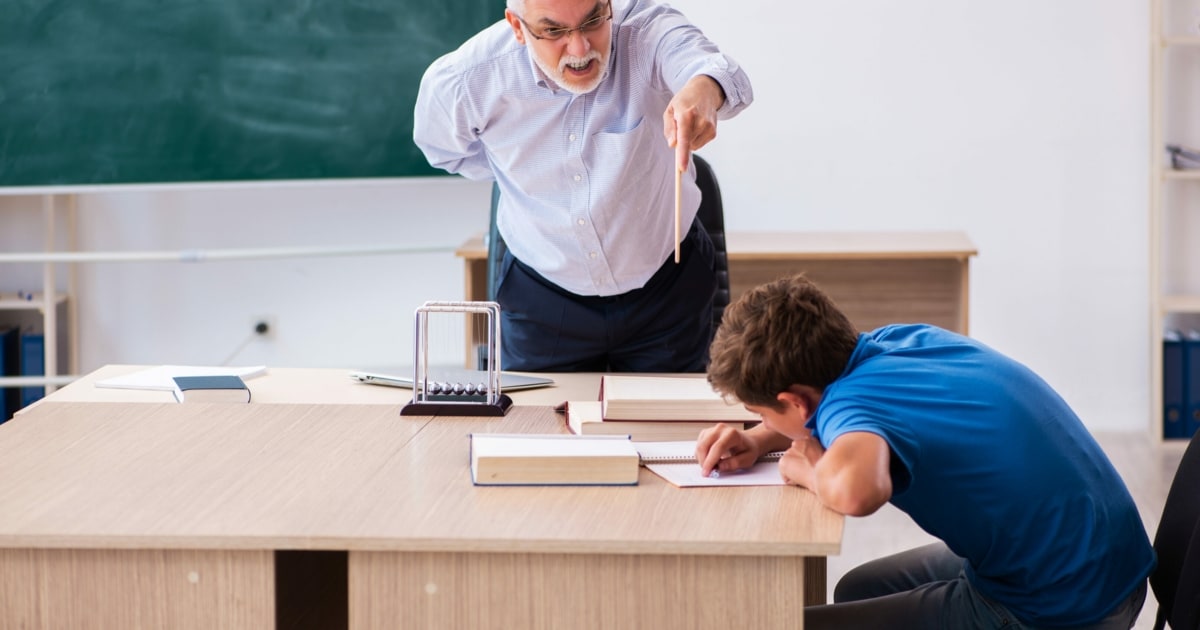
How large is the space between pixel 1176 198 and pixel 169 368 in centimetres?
356

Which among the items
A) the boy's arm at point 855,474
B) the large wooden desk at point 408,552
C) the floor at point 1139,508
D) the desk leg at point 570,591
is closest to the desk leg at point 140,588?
the large wooden desk at point 408,552

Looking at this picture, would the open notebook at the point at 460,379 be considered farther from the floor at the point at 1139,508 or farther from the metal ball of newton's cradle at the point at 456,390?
the floor at the point at 1139,508

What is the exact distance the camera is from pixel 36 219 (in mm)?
4418

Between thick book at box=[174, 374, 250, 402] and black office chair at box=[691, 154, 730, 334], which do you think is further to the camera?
black office chair at box=[691, 154, 730, 334]

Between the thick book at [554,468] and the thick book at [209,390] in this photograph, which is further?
the thick book at [209,390]

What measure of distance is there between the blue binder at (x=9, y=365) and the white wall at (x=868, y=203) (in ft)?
0.79

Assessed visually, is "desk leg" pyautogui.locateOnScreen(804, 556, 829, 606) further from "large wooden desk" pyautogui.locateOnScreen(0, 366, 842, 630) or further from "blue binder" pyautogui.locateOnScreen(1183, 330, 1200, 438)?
"blue binder" pyautogui.locateOnScreen(1183, 330, 1200, 438)

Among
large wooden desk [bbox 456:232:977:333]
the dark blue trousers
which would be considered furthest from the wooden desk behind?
the dark blue trousers

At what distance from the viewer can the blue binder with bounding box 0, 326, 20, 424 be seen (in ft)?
13.9

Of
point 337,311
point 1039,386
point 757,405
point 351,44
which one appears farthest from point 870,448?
point 337,311

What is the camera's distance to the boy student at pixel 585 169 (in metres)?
2.12

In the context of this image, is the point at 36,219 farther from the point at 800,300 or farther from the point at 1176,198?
the point at 1176,198

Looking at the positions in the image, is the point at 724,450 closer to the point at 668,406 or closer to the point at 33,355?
the point at 668,406

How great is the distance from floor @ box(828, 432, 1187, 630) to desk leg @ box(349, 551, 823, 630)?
171 centimetres
